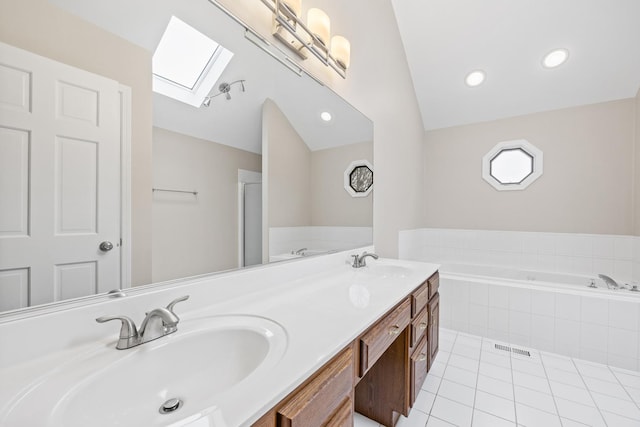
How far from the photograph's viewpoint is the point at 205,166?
3.24 ft

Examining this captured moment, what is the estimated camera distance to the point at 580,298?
2.09 m

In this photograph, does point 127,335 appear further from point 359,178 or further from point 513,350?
point 513,350

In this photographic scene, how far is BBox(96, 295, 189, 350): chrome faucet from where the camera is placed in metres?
0.68

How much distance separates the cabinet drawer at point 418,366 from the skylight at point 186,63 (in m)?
1.57

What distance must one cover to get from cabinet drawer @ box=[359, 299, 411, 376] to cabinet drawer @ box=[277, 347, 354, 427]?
90 mm

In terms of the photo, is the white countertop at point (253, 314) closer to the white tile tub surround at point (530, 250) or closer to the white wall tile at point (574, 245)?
the white tile tub surround at point (530, 250)

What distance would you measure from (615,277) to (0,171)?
13.8 feet

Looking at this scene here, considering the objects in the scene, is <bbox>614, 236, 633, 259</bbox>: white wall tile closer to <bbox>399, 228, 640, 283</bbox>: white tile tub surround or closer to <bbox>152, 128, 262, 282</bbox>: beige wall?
<bbox>399, 228, 640, 283</bbox>: white tile tub surround

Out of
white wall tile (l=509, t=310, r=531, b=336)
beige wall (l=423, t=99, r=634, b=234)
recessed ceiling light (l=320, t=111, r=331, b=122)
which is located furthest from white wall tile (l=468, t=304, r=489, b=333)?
recessed ceiling light (l=320, t=111, r=331, b=122)

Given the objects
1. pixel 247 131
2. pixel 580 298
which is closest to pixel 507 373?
pixel 580 298

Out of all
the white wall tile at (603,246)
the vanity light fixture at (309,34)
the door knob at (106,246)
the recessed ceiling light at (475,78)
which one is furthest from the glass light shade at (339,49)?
the white wall tile at (603,246)

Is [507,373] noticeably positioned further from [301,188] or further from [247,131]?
[247,131]

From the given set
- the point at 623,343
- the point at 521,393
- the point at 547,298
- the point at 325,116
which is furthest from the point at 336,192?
the point at 623,343

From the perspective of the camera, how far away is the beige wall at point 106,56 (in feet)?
2.01
